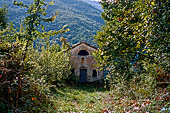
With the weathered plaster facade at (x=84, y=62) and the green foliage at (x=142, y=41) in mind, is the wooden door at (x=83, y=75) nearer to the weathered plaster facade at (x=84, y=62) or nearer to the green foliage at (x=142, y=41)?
the weathered plaster facade at (x=84, y=62)

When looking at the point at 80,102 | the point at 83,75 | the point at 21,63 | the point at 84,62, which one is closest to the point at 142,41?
the point at 21,63

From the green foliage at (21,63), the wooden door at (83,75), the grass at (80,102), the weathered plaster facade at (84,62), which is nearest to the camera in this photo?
the green foliage at (21,63)

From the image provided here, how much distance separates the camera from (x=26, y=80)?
4824 millimetres

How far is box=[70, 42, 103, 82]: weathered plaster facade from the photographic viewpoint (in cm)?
1803

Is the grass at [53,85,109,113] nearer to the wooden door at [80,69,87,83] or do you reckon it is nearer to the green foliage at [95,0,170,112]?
the green foliage at [95,0,170,112]

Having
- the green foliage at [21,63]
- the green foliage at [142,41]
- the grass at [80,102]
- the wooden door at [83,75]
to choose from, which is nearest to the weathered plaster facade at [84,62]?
the wooden door at [83,75]

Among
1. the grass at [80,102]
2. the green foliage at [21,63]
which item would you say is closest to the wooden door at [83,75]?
the grass at [80,102]

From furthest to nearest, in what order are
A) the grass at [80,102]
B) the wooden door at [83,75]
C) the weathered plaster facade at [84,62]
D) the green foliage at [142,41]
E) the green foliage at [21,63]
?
the wooden door at [83,75]
the weathered plaster facade at [84,62]
the grass at [80,102]
the green foliage at [142,41]
the green foliage at [21,63]

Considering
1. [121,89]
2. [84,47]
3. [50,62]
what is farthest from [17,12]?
[121,89]

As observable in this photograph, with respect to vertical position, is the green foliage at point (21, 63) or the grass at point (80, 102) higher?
the green foliage at point (21, 63)

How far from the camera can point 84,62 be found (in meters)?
18.2

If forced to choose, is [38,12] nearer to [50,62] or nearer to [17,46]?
[17,46]

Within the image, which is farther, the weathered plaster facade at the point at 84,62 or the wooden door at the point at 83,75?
the wooden door at the point at 83,75

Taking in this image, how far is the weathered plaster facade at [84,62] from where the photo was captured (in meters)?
18.0
